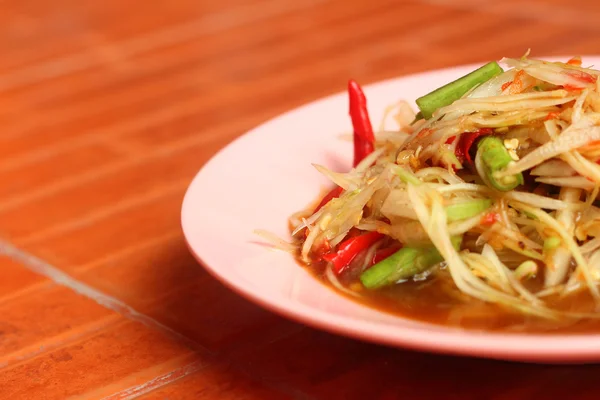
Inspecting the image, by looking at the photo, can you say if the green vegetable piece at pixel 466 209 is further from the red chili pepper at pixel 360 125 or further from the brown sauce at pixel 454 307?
the red chili pepper at pixel 360 125

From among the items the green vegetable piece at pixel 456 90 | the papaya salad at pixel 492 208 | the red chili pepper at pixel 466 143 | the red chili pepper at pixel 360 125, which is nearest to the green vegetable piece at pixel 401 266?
the papaya salad at pixel 492 208

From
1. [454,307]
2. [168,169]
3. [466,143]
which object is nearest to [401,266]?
[454,307]

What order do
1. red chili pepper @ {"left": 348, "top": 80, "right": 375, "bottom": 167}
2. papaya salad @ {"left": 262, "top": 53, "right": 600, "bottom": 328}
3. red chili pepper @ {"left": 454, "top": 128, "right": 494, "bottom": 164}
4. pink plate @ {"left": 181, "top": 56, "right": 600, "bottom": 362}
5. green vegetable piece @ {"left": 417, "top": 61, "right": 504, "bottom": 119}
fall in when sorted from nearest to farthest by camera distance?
pink plate @ {"left": 181, "top": 56, "right": 600, "bottom": 362}
papaya salad @ {"left": 262, "top": 53, "right": 600, "bottom": 328}
red chili pepper @ {"left": 454, "top": 128, "right": 494, "bottom": 164}
green vegetable piece @ {"left": 417, "top": 61, "right": 504, "bottom": 119}
red chili pepper @ {"left": 348, "top": 80, "right": 375, "bottom": 167}

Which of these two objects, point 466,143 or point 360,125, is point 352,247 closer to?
point 466,143

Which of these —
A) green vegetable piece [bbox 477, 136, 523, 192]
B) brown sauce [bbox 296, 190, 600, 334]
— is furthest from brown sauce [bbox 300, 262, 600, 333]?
green vegetable piece [bbox 477, 136, 523, 192]

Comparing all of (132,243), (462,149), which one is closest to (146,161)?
(132,243)

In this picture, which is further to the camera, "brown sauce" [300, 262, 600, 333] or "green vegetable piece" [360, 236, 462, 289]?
"green vegetable piece" [360, 236, 462, 289]

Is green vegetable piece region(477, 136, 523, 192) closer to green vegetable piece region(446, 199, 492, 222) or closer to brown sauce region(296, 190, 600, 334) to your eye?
green vegetable piece region(446, 199, 492, 222)
